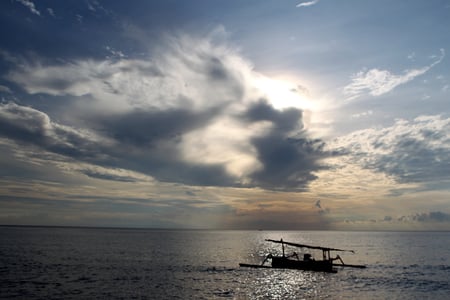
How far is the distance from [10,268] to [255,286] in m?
48.5

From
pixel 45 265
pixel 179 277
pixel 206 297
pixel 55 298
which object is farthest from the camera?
pixel 45 265

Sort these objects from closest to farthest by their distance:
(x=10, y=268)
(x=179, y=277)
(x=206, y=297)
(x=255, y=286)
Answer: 1. (x=206, y=297)
2. (x=255, y=286)
3. (x=179, y=277)
4. (x=10, y=268)

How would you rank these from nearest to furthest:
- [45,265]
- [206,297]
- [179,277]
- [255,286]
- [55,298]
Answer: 1. [55,298]
2. [206,297]
3. [255,286]
4. [179,277]
5. [45,265]

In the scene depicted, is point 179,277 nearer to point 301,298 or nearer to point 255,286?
point 255,286

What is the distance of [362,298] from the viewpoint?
50.8m

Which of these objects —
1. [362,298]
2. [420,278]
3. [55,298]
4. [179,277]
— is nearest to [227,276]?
[179,277]

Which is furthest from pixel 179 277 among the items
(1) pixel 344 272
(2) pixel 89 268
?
(1) pixel 344 272

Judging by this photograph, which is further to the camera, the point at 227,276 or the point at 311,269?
the point at 311,269

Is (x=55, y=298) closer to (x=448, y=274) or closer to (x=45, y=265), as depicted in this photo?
(x=45, y=265)

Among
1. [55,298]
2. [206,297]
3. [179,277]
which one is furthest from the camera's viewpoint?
[179,277]

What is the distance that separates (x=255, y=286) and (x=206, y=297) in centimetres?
1186

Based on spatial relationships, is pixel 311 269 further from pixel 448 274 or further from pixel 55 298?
pixel 55 298

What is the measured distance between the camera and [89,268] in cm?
7325

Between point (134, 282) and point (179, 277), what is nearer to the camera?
point (134, 282)
